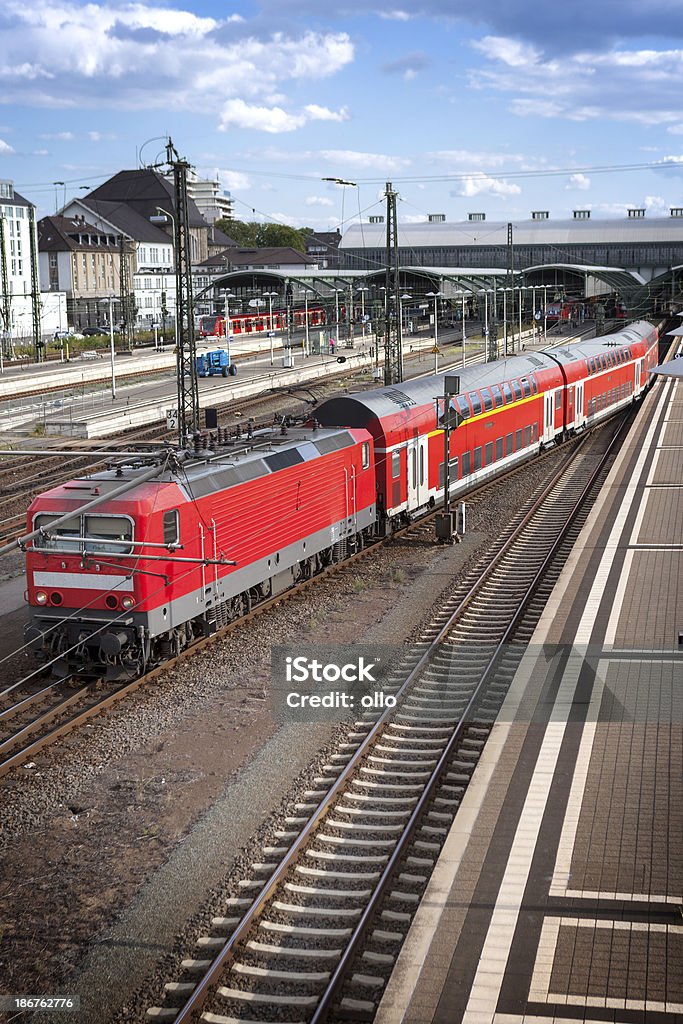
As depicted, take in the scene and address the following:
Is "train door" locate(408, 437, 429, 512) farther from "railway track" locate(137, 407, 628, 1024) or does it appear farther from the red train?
"railway track" locate(137, 407, 628, 1024)

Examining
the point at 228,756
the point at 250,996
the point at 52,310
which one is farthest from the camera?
the point at 52,310

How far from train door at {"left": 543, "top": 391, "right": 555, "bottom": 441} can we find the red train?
21.3ft

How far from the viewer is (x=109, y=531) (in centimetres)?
1764

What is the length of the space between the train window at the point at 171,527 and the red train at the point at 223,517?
0.03 m

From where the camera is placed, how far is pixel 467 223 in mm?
146500

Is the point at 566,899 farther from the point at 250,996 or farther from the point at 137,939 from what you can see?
the point at 137,939

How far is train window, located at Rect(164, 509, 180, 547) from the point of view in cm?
1777

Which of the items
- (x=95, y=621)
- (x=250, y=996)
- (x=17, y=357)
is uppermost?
(x=17, y=357)

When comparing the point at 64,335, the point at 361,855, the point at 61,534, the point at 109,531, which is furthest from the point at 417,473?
the point at 64,335

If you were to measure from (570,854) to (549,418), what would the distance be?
30.8m

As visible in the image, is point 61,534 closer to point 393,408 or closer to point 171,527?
point 171,527

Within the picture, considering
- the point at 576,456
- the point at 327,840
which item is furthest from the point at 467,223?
the point at 327,840

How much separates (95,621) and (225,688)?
7.83 feet

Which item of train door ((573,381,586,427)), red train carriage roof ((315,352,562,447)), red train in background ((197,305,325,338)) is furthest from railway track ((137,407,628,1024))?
red train in background ((197,305,325,338))
